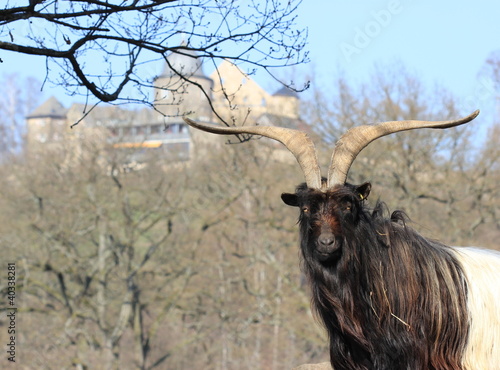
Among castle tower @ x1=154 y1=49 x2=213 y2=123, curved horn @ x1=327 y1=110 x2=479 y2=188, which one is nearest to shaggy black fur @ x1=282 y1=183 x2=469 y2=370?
curved horn @ x1=327 y1=110 x2=479 y2=188

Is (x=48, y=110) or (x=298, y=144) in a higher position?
(x=48, y=110)

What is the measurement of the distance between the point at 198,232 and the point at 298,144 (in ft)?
86.8

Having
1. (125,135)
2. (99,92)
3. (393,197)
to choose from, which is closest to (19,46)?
(99,92)

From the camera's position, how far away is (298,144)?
7328 mm

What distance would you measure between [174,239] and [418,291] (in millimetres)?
28724

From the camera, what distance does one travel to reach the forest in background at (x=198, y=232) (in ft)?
99.0

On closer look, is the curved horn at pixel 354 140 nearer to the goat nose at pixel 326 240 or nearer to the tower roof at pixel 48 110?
the goat nose at pixel 326 240

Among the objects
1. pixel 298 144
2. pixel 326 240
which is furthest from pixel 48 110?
pixel 326 240

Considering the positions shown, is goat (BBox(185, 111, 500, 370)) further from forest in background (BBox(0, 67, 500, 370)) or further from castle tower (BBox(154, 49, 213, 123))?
forest in background (BBox(0, 67, 500, 370))

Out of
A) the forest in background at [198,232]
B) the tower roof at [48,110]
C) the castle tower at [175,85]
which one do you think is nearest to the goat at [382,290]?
the castle tower at [175,85]

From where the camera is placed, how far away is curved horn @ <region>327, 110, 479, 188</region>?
22.8 ft

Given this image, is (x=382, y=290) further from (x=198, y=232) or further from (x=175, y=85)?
(x=198, y=232)

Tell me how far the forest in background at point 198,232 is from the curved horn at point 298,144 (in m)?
22.3

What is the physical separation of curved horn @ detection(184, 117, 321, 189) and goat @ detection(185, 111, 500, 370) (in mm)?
16
